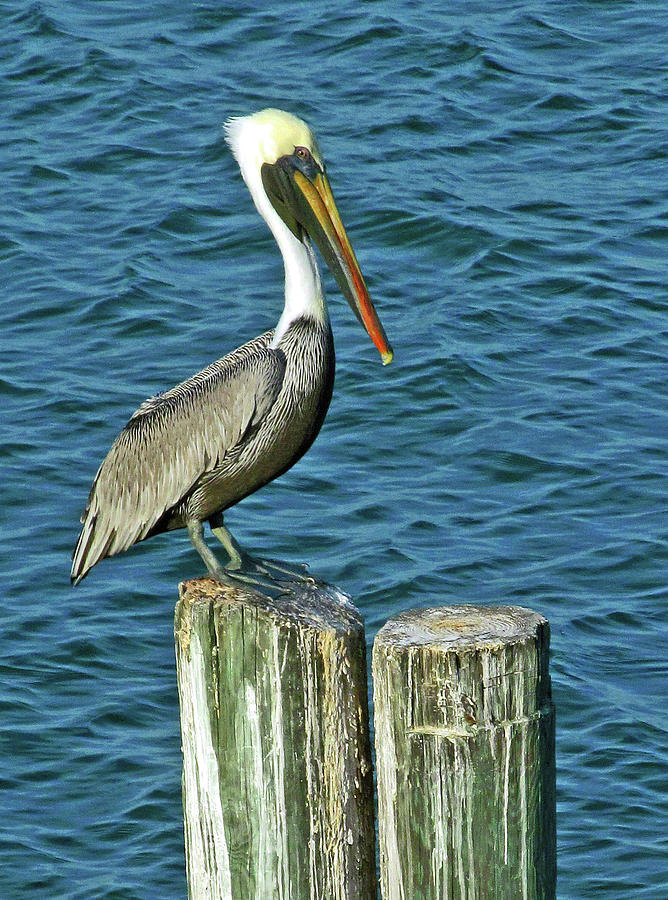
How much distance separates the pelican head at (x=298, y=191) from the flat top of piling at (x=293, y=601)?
3.34ft

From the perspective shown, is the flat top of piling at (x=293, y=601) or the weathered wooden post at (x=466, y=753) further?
the flat top of piling at (x=293, y=601)

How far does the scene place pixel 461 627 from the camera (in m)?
3.62

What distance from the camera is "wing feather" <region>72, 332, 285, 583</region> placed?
4957 mm

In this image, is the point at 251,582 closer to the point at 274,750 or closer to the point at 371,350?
the point at 274,750

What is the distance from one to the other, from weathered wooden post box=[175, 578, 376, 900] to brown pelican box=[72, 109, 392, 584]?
3.01 ft

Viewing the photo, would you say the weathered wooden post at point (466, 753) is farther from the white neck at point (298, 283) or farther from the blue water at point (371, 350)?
the blue water at point (371, 350)

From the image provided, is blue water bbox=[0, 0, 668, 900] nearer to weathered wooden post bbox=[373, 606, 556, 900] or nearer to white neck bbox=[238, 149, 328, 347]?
white neck bbox=[238, 149, 328, 347]

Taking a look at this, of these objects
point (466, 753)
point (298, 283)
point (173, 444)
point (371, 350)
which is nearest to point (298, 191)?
point (298, 283)

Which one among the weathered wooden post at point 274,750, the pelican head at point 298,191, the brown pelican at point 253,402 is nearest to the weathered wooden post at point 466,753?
the weathered wooden post at point 274,750

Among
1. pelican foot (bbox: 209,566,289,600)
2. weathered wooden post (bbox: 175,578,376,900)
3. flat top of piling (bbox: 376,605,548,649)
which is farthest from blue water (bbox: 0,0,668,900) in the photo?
flat top of piling (bbox: 376,605,548,649)

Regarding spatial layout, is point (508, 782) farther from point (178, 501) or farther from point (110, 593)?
point (110, 593)

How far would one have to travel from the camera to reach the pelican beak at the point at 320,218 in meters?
5.08

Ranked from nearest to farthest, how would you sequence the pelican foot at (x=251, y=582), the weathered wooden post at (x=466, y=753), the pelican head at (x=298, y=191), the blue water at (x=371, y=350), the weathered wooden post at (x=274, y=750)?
the weathered wooden post at (x=466, y=753)
the weathered wooden post at (x=274, y=750)
the pelican foot at (x=251, y=582)
the pelican head at (x=298, y=191)
the blue water at (x=371, y=350)

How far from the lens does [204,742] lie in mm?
3869
